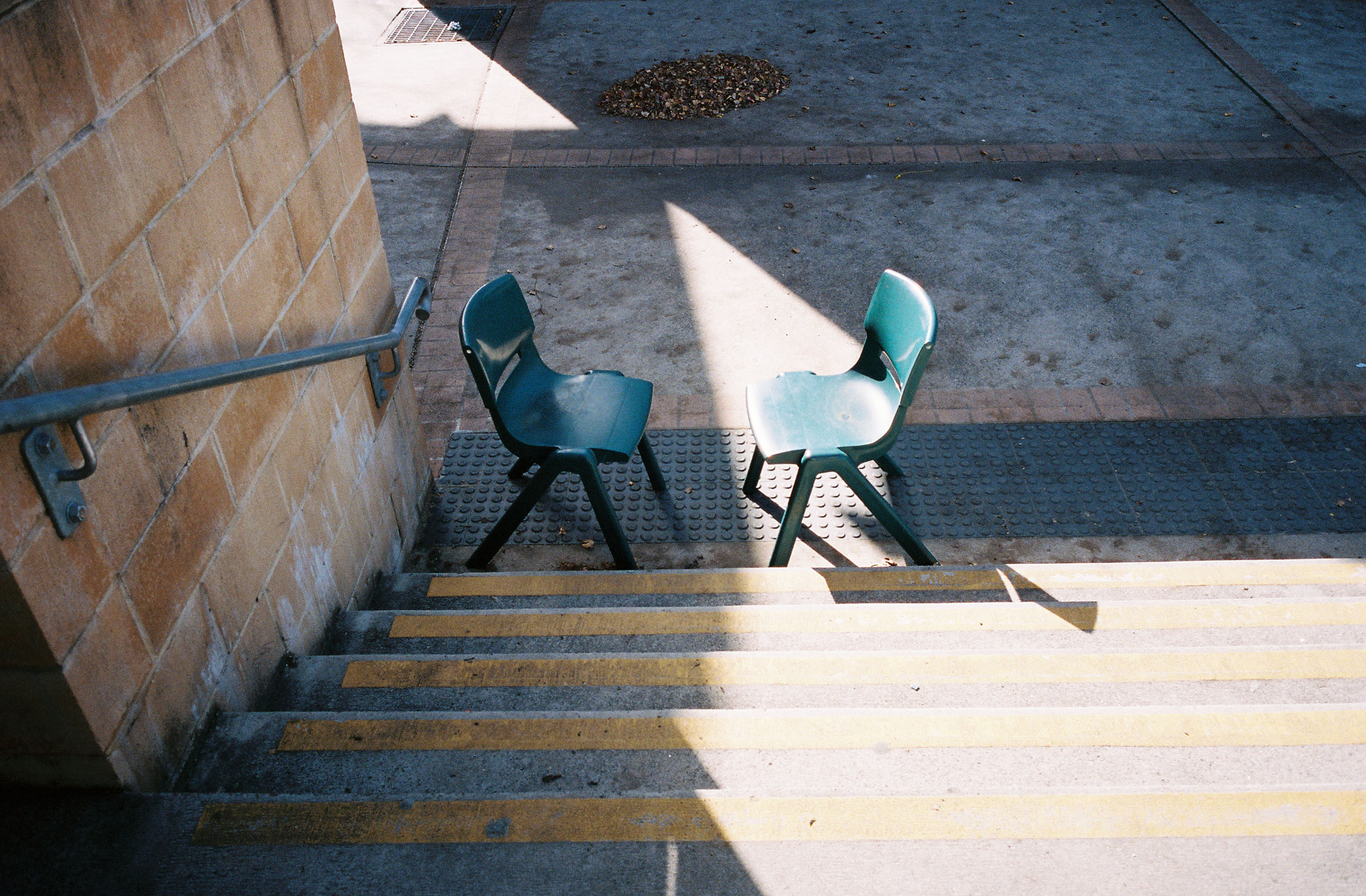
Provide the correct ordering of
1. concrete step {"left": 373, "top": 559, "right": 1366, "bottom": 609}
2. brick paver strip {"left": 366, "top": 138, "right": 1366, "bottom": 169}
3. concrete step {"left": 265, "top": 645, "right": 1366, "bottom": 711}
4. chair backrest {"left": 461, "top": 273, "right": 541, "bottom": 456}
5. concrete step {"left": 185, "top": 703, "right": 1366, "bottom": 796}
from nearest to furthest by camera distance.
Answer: concrete step {"left": 185, "top": 703, "right": 1366, "bottom": 796}
concrete step {"left": 265, "top": 645, "right": 1366, "bottom": 711}
concrete step {"left": 373, "top": 559, "right": 1366, "bottom": 609}
chair backrest {"left": 461, "top": 273, "right": 541, "bottom": 456}
brick paver strip {"left": 366, "top": 138, "right": 1366, "bottom": 169}

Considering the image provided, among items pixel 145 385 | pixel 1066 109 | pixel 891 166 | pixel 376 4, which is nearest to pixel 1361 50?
pixel 1066 109

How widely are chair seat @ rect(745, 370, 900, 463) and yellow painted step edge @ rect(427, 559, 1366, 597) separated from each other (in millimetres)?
504

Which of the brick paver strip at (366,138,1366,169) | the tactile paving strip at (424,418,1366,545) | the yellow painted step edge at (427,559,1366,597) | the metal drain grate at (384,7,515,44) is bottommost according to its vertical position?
the tactile paving strip at (424,418,1366,545)

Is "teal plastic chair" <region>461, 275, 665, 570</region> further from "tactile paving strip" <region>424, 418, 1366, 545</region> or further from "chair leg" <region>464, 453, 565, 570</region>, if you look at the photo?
"tactile paving strip" <region>424, 418, 1366, 545</region>

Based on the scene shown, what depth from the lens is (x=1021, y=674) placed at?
289cm

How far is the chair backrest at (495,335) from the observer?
3.81 meters

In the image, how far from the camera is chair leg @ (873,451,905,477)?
4.70 metres

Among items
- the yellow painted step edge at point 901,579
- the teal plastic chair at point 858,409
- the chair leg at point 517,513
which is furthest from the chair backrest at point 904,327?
the chair leg at point 517,513

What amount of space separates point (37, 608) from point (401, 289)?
464cm

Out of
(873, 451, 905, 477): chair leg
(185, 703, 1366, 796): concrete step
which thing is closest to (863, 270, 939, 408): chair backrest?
(873, 451, 905, 477): chair leg

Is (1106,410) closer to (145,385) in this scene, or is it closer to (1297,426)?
(1297,426)

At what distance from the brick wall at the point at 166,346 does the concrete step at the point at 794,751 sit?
0.31m

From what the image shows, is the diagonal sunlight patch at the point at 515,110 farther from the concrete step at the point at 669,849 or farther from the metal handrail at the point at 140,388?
the concrete step at the point at 669,849

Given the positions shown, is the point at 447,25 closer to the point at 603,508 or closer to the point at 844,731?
the point at 603,508
